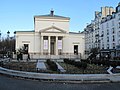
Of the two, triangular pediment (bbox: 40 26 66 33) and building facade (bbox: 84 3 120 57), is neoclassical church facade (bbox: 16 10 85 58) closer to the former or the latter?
triangular pediment (bbox: 40 26 66 33)

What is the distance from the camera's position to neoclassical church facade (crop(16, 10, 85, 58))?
53.3 metres

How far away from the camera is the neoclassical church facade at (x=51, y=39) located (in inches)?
2099

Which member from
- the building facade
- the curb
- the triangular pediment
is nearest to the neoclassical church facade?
the triangular pediment

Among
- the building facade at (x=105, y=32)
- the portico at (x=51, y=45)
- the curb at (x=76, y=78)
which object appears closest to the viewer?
the curb at (x=76, y=78)


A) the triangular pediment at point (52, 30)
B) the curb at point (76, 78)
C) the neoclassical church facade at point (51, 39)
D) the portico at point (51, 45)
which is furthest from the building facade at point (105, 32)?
the curb at point (76, 78)

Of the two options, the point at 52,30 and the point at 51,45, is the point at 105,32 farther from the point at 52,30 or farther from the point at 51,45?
the point at 52,30

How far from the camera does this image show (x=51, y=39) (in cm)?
5534

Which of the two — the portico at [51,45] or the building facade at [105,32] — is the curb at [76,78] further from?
the building facade at [105,32]

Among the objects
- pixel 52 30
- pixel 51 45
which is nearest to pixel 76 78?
pixel 52 30

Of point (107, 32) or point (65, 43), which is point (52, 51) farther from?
point (107, 32)

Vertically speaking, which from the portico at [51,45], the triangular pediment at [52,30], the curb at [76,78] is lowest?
the curb at [76,78]

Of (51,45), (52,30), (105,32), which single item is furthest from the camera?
(105,32)

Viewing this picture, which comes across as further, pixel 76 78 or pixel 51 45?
pixel 51 45

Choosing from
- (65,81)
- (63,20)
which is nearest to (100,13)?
(63,20)
